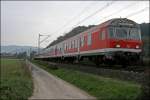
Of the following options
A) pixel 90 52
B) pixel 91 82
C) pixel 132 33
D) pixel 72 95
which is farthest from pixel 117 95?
pixel 90 52

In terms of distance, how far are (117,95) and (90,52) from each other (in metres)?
12.2

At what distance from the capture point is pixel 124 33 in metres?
22.5

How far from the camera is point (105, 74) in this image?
1997 centimetres

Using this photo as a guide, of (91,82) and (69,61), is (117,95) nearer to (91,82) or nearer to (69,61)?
(91,82)

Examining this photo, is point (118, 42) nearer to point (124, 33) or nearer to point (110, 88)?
point (124, 33)

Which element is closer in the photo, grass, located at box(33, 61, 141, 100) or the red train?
grass, located at box(33, 61, 141, 100)

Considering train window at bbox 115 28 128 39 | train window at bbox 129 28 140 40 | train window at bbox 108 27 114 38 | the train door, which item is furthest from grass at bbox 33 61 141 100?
train window at bbox 129 28 140 40

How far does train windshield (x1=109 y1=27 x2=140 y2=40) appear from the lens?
867 inches

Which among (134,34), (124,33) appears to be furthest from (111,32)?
Answer: (134,34)

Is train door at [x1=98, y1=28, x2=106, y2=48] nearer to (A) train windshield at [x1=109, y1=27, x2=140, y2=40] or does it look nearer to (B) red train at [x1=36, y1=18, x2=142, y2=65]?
(B) red train at [x1=36, y1=18, x2=142, y2=65]

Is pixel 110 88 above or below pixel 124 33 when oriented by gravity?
below

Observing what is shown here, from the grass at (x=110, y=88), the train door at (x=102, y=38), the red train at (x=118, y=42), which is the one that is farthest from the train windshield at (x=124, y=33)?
the grass at (x=110, y=88)

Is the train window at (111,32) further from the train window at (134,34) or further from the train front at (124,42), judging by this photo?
the train window at (134,34)

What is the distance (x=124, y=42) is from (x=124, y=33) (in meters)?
0.75
